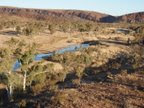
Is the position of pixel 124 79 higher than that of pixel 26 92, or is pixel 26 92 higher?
pixel 124 79

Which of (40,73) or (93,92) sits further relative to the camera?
(40,73)

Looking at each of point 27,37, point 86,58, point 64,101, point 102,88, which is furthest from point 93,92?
point 27,37

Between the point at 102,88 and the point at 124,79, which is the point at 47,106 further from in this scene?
the point at 124,79

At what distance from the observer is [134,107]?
2233 cm

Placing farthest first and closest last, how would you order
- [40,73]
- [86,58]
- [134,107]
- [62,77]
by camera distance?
[86,58] < [62,77] < [40,73] < [134,107]

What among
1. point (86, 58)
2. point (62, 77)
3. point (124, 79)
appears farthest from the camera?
point (86, 58)

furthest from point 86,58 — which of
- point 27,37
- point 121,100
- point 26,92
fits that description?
point 27,37

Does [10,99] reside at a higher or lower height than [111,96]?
lower

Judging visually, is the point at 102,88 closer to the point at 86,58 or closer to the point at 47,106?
the point at 47,106

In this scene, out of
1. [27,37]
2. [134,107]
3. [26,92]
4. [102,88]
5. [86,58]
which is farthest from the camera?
[27,37]

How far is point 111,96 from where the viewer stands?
81.0 feet

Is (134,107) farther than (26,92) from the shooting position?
No

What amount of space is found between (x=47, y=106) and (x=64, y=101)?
1.32 m

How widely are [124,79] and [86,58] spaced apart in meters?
21.9
